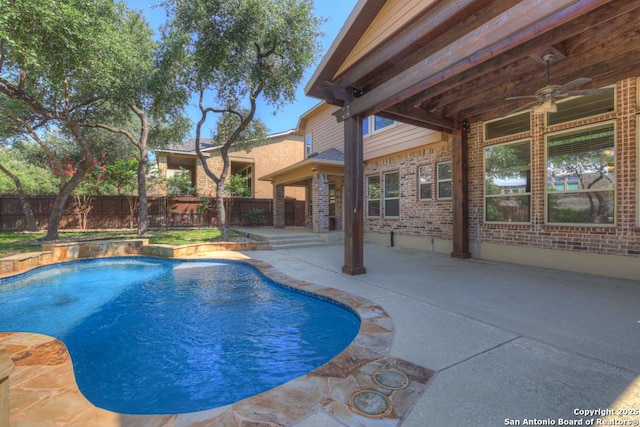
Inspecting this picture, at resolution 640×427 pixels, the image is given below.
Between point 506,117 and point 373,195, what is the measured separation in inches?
205

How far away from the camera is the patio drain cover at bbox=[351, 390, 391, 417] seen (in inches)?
74.8

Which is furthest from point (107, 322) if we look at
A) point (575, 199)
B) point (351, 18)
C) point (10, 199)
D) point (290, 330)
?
point (10, 199)

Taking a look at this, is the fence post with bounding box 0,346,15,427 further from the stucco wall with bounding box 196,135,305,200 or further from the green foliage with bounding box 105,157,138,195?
the stucco wall with bounding box 196,135,305,200

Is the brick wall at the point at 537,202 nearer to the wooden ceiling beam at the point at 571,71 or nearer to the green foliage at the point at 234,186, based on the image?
the wooden ceiling beam at the point at 571,71

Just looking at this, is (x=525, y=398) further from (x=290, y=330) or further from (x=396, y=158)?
(x=396, y=158)

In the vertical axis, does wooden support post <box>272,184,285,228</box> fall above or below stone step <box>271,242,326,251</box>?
above

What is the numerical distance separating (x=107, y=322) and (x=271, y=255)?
477cm

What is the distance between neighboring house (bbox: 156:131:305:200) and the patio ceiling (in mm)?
13050

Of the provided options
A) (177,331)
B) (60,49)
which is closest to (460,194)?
(177,331)

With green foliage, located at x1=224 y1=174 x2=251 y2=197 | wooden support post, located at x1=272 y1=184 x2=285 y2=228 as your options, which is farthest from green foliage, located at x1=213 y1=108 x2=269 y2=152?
green foliage, located at x1=224 y1=174 x2=251 y2=197

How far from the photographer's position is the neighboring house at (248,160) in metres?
17.6

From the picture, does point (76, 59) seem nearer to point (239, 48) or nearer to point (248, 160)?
point (239, 48)

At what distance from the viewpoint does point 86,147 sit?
32.7 feet

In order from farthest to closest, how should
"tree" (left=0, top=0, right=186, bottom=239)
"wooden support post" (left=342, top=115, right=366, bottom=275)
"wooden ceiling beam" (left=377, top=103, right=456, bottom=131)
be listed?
"wooden ceiling beam" (left=377, top=103, right=456, bottom=131) → "tree" (left=0, top=0, right=186, bottom=239) → "wooden support post" (left=342, top=115, right=366, bottom=275)
